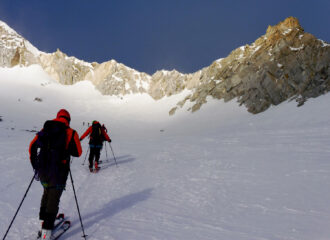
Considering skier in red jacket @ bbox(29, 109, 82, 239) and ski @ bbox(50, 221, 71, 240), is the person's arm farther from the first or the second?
ski @ bbox(50, 221, 71, 240)

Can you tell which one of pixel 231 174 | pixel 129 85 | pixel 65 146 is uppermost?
pixel 129 85

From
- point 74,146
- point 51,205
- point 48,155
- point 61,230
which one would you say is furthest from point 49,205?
point 74,146

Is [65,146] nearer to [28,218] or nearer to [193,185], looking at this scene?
[28,218]

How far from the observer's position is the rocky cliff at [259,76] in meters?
39.8

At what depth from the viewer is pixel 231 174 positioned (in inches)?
333

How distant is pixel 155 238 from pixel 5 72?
118126mm

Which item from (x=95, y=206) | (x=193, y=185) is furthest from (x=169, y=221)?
(x=193, y=185)

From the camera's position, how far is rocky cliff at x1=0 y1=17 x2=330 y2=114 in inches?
1565

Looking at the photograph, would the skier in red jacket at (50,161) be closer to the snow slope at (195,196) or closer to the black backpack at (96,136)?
the snow slope at (195,196)

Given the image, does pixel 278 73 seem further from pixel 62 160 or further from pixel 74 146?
pixel 62 160

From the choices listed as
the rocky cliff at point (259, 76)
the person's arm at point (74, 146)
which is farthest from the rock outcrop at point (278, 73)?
the person's arm at point (74, 146)

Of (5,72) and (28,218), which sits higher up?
(5,72)

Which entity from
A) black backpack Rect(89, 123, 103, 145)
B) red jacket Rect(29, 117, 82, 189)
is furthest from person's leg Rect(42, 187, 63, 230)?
black backpack Rect(89, 123, 103, 145)

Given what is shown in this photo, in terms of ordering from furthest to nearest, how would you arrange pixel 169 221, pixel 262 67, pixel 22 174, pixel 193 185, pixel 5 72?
1. pixel 5 72
2. pixel 262 67
3. pixel 22 174
4. pixel 193 185
5. pixel 169 221
